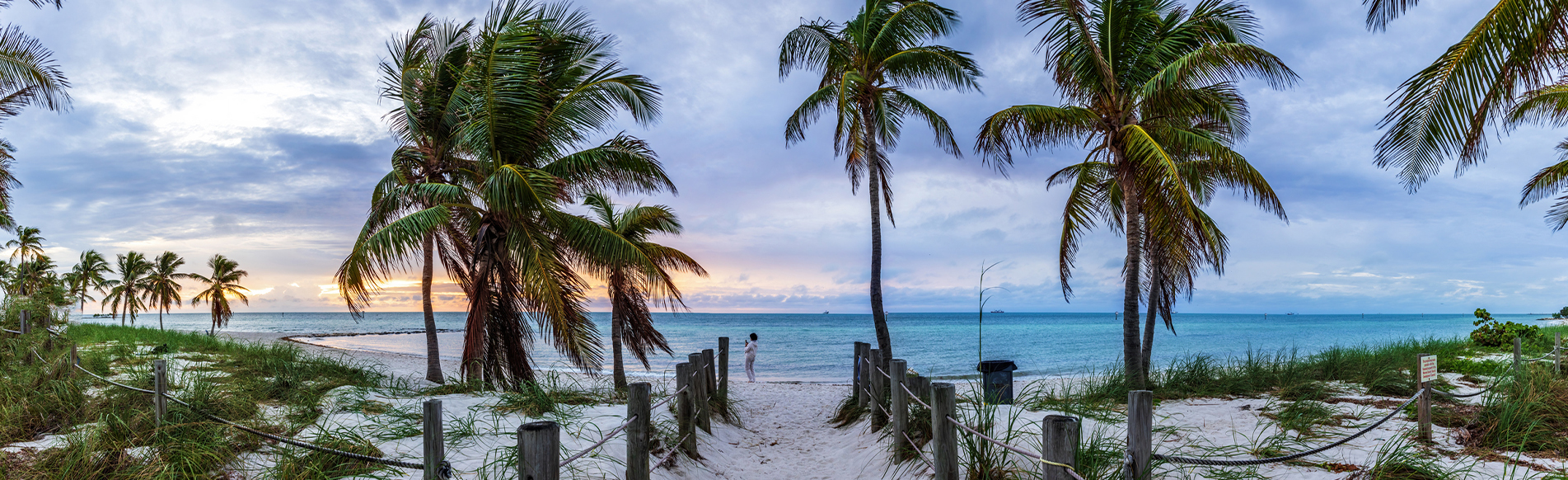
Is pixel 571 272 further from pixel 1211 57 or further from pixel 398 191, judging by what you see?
pixel 1211 57

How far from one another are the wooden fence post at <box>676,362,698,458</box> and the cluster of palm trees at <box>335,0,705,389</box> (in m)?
2.50

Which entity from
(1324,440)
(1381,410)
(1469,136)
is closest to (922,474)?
(1324,440)

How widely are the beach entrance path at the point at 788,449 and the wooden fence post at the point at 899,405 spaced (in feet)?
1.18

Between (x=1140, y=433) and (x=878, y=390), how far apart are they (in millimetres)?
4585

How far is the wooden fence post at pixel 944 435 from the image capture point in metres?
4.59

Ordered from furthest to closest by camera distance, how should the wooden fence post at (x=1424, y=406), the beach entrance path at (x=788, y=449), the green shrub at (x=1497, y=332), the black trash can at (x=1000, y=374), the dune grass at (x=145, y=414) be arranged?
the green shrub at (x=1497, y=332) < the black trash can at (x=1000, y=374) < the beach entrance path at (x=788, y=449) < the wooden fence post at (x=1424, y=406) < the dune grass at (x=145, y=414)

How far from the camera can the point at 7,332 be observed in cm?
1135

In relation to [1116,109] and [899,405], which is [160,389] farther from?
[1116,109]

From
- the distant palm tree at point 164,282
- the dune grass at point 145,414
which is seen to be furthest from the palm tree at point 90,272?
the dune grass at point 145,414

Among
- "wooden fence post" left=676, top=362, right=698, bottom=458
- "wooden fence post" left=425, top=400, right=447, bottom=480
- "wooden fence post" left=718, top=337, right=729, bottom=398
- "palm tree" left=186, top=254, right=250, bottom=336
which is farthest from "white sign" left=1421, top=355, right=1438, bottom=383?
"palm tree" left=186, top=254, right=250, bottom=336

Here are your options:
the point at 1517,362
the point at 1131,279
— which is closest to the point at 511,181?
the point at 1131,279

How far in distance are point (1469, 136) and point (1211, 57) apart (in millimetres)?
3019

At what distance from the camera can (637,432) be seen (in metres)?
4.91

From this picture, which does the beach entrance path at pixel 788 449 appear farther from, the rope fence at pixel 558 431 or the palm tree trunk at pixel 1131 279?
the palm tree trunk at pixel 1131 279
